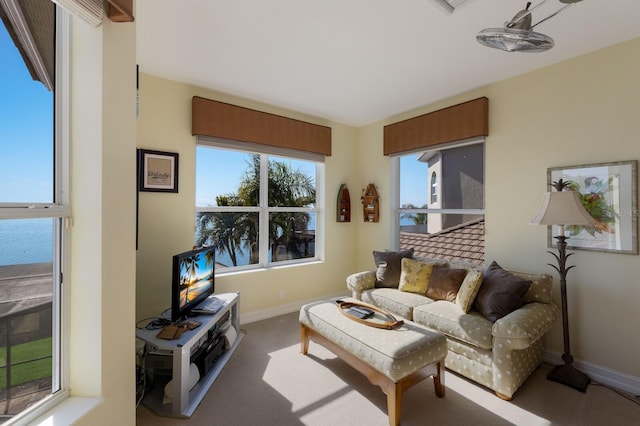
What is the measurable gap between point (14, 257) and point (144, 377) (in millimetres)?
1644

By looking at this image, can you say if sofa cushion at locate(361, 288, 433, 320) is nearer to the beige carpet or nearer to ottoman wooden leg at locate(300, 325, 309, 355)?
the beige carpet

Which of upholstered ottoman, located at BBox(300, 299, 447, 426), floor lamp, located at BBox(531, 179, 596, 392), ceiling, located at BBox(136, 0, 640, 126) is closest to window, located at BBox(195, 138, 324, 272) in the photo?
ceiling, located at BBox(136, 0, 640, 126)

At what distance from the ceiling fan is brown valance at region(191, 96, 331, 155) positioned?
2.57m

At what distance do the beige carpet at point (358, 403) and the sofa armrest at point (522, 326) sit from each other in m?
0.44

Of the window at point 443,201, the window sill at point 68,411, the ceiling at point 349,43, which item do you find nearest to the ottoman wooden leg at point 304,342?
the window sill at point 68,411

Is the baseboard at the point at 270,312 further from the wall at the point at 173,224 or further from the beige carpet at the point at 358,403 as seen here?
the beige carpet at the point at 358,403

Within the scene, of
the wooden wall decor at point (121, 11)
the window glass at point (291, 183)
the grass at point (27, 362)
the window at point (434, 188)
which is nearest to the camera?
the grass at point (27, 362)

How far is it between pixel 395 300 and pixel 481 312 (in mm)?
770

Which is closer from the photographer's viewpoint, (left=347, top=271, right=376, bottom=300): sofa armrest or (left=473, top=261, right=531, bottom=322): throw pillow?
(left=473, top=261, right=531, bottom=322): throw pillow

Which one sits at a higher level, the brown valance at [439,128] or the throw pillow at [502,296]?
the brown valance at [439,128]

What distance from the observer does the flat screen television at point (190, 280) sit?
228 centimetres

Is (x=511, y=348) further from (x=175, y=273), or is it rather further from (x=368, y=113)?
(x=368, y=113)

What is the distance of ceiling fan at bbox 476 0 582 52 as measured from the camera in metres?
1.53

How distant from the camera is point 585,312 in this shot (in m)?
2.53
